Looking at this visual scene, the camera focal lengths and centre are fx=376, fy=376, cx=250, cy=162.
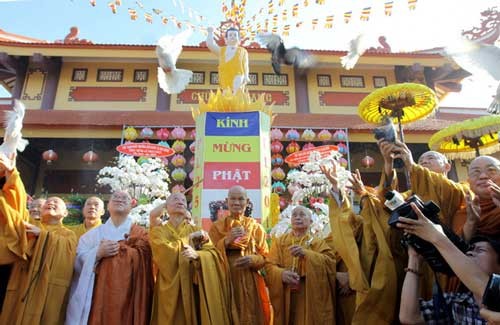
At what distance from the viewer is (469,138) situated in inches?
221

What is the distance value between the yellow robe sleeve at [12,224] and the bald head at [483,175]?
266cm

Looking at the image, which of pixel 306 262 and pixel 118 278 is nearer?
pixel 118 278

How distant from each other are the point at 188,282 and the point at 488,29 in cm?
1073

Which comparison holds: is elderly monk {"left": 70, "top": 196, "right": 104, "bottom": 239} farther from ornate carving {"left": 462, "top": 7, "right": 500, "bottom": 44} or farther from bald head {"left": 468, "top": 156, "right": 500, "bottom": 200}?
ornate carving {"left": 462, "top": 7, "right": 500, "bottom": 44}

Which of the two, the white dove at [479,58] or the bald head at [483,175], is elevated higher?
the white dove at [479,58]

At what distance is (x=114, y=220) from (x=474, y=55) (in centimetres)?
390

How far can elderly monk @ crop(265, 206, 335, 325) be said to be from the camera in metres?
2.53

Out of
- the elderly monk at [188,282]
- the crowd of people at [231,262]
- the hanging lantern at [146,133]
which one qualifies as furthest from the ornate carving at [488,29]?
the elderly monk at [188,282]

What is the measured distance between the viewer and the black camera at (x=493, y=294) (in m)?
1.15

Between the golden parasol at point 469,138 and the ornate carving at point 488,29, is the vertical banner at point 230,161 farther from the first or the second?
the ornate carving at point 488,29

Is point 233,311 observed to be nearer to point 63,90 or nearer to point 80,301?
point 80,301

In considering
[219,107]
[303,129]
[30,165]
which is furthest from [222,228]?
[30,165]

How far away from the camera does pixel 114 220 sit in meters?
2.73

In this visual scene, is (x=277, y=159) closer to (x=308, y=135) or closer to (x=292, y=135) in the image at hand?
(x=292, y=135)
